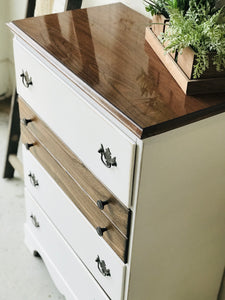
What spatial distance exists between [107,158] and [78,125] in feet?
0.47

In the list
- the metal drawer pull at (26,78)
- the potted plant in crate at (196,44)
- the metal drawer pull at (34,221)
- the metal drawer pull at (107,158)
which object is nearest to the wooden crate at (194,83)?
the potted plant in crate at (196,44)

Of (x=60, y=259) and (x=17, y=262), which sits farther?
(x=17, y=262)

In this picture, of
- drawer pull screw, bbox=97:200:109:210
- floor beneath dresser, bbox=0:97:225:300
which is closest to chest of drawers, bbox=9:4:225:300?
drawer pull screw, bbox=97:200:109:210

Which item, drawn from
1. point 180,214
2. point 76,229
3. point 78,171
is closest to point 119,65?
point 78,171

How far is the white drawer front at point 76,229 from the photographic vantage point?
49.7 inches

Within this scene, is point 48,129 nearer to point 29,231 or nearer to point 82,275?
point 82,275

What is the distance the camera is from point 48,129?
1364mm

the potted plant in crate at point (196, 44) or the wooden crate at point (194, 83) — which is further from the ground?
the potted plant in crate at point (196, 44)

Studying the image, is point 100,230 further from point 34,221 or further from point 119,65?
point 34,221

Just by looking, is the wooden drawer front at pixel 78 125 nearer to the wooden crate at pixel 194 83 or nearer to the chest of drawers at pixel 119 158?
the chest of drawers at pixel 119 158

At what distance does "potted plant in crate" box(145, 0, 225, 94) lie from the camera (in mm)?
983

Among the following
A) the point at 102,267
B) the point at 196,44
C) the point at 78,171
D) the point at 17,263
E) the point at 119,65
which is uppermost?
the point at 196,44

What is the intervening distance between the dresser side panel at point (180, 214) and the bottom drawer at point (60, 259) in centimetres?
22

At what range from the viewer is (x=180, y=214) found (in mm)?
1191
